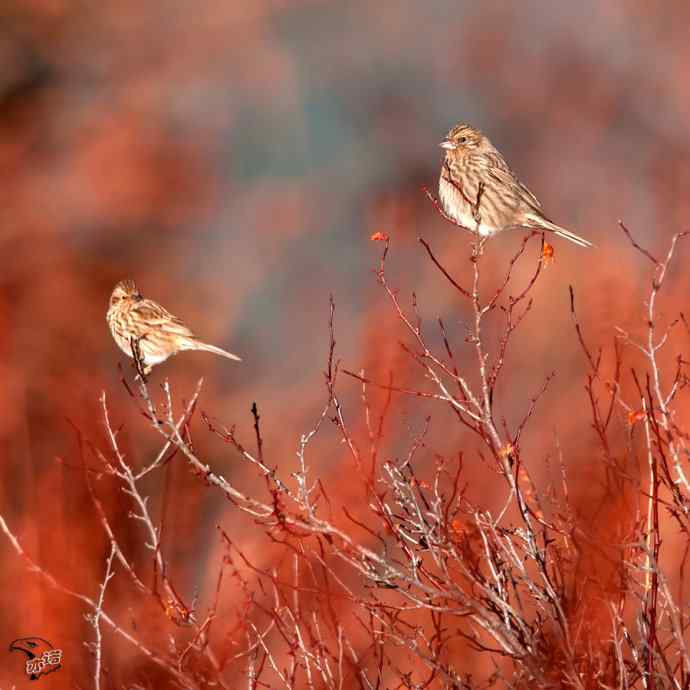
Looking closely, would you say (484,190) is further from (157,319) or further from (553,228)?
(157,319)

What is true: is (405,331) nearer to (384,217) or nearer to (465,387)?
(384,217)

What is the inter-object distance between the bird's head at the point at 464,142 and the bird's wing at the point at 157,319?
2.37 m

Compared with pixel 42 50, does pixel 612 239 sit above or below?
below

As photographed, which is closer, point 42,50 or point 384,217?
point 384,217

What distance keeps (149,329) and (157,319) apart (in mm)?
107

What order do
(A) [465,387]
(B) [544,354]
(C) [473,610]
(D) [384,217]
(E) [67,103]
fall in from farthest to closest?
(E) [67,103]
(D) [384,217]
(B) [544,354]
(A) [465,387]
(C) [473,610]

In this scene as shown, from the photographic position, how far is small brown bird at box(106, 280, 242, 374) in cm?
835

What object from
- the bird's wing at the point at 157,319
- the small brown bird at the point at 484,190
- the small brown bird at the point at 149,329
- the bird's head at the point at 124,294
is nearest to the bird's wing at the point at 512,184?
the small brown bird at the point at 484,190

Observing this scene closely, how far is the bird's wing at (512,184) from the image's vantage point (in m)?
8.35

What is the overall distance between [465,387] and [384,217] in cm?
2101

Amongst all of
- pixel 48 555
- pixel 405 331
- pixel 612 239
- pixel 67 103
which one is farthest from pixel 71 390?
pixel 67 103

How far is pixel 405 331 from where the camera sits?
17.6 metres

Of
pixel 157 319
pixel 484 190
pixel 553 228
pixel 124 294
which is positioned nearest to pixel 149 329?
pixel 157 319

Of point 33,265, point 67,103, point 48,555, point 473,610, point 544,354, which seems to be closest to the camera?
point 473,610
